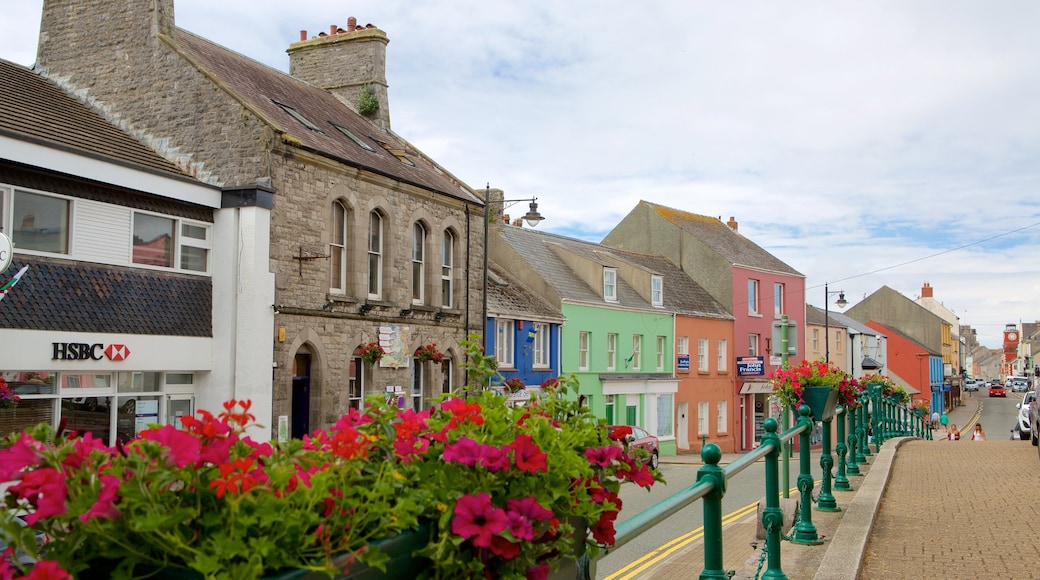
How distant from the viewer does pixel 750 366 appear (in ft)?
151

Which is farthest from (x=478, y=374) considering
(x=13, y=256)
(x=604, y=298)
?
(x=604, y=298)

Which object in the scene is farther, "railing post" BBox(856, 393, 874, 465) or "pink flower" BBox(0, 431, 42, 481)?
"railing post" BBox(856, 393, 874, 465)

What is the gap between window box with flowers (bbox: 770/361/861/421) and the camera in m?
10.8

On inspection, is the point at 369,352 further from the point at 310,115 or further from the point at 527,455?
the point at 527,455

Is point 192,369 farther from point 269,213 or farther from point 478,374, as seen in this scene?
point 478,374

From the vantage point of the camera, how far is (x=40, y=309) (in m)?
16.8

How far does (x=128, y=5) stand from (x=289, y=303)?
8.22m

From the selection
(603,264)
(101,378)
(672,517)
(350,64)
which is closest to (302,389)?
(101,378)

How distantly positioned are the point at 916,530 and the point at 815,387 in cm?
241

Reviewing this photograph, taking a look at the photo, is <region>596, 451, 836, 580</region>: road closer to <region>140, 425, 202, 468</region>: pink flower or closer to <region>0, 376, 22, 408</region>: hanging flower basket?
<region>140, 425, 202, 468</region>: pink flower

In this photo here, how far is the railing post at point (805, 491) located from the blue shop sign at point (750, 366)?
38858 mm

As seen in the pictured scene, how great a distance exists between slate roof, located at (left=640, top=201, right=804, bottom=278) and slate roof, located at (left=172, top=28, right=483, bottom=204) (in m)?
21.8

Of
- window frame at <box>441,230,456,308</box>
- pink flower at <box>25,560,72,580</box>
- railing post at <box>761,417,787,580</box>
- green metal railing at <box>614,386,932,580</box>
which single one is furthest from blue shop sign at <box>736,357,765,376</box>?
pink flower at <box>25,560,72,580</box>

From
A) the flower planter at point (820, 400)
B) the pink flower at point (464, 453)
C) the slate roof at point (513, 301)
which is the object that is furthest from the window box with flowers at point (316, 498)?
the slate roof at point (513, 301)
